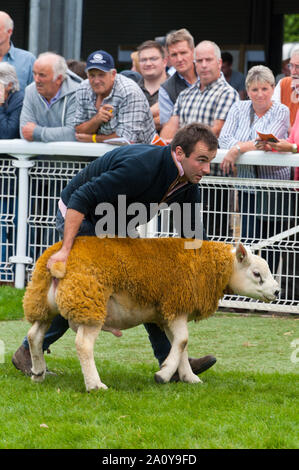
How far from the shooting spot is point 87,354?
526 centimetres

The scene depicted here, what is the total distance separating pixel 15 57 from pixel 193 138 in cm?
520

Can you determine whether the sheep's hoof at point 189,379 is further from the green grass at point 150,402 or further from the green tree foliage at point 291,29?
the green tree foliage at point 291,29

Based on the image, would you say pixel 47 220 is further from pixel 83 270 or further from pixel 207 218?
pixel 83 270

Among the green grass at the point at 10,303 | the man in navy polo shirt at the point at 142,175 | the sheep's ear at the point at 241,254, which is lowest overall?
the green grass at the point at 10,303

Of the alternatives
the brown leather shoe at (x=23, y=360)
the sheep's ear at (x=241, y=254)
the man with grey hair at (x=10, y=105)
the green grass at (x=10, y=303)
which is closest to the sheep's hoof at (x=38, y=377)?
the brown leather shoe at (x=23, y=360)

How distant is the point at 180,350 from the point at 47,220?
11.4ft

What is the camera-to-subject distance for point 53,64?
8.72 meters

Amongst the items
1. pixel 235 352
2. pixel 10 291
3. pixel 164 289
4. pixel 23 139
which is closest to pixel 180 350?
pixel 164 289

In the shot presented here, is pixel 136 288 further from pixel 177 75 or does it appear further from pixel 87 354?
pixel 177 75

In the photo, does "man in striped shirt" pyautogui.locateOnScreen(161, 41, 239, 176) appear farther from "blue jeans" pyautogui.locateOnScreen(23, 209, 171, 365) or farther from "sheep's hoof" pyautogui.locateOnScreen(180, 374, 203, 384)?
"sheep's hoof" pyautogui.locateOnScreen(180, 374, 203, 384)

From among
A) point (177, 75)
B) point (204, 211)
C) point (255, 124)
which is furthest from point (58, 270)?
point (177, 75)

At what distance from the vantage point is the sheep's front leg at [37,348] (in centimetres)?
555

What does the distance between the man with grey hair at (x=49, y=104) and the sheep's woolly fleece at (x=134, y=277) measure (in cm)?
335

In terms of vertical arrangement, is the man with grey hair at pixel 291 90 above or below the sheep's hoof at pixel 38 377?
above
